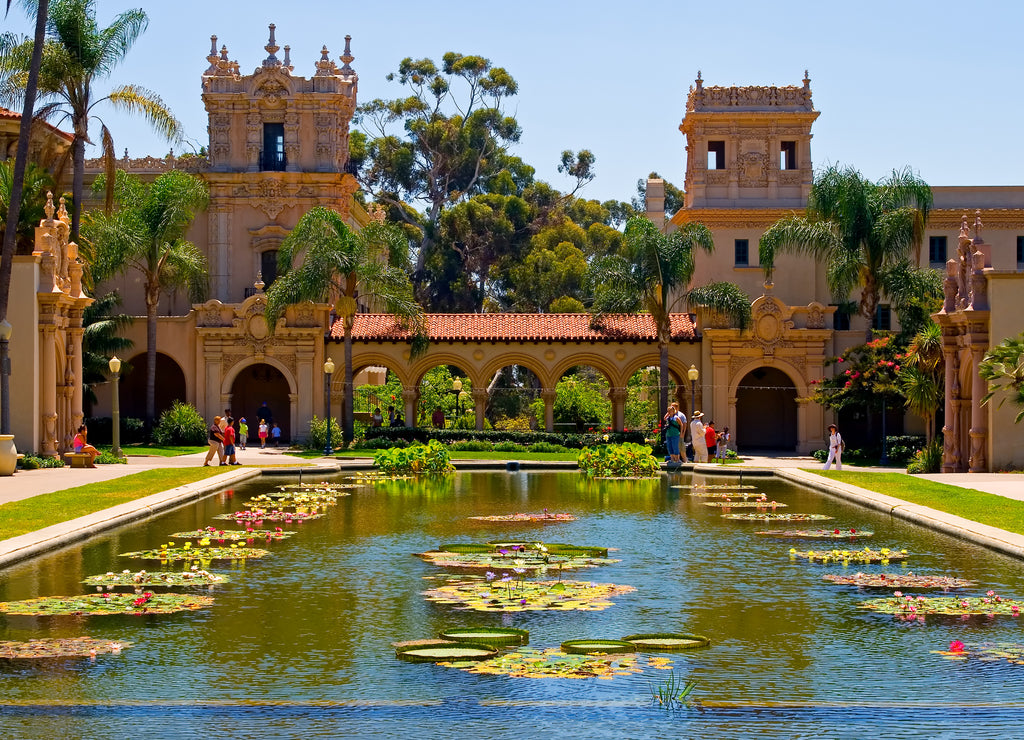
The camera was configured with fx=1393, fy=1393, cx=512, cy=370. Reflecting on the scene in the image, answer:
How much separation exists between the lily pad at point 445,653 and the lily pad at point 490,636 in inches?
6.9

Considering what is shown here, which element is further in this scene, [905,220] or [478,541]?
[905,220]

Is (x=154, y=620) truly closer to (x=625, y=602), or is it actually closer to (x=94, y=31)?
(x=625, y=602)

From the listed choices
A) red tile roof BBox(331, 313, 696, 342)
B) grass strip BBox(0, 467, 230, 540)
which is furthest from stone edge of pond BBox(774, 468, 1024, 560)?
red tile roof BBox(331, 313, 696, 342)

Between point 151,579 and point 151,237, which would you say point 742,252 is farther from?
point 151,579

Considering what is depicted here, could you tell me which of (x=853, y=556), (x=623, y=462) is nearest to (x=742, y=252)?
(x=623, y=462)

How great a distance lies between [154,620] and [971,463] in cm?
2280

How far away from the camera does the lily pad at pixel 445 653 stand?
35.1 feet

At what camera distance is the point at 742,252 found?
166ft

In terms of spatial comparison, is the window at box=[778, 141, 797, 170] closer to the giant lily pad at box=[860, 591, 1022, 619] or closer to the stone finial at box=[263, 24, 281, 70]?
the stone finial at box=[263, 24, 281, 70]

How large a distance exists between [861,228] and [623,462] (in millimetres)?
15017

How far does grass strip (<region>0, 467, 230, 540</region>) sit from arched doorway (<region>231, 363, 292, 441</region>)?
2094 centimetres

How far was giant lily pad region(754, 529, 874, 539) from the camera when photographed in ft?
61.0

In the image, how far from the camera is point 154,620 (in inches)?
483

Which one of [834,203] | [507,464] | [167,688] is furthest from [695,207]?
[167,688]
